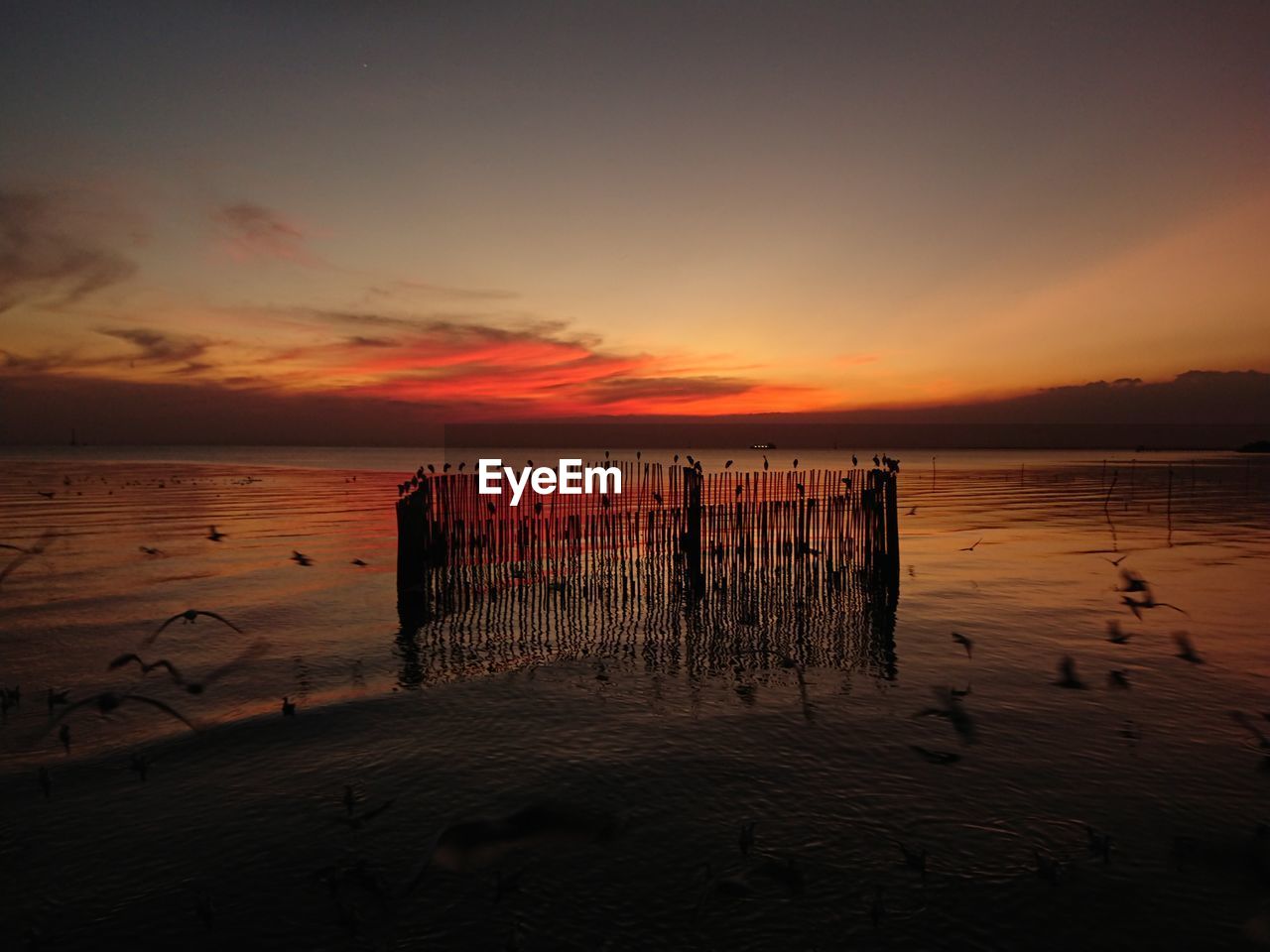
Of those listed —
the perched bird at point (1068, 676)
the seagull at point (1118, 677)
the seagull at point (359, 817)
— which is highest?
the seagull at point (359, 817)

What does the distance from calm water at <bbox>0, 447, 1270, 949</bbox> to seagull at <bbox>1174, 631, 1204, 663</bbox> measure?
16 cm

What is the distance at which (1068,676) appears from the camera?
8906mm

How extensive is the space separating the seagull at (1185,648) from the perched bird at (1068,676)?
5.12 feet

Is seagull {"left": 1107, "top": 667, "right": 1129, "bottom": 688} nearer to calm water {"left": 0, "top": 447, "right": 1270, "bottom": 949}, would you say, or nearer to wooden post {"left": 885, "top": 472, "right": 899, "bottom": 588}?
calm water {"left": 0, "top": 447, "right": 1270, "bottom": 949}

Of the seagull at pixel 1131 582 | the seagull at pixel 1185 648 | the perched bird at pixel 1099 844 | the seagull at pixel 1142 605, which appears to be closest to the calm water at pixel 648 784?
the perched bird at pixel 1099 844

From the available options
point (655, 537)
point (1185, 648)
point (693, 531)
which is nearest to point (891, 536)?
point (693, 531)

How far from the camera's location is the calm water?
15.0ft

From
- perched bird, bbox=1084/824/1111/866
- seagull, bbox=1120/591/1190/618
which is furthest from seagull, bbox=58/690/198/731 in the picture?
seagull, bbox=1120/591/1190/618

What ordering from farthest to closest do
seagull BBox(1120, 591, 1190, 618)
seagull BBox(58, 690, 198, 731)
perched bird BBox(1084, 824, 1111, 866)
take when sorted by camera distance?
seagull BBox(1120, 591, 1190, 618)
seagull BBox(58, 690, 198, 731)
perched bird BBox(1084, 824, 1111, 866)

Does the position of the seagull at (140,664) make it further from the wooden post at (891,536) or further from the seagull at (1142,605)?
the seagull at (1142,605)

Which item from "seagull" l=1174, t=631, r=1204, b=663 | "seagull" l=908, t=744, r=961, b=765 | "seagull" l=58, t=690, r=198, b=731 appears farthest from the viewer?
"seagull" l=1174, t=631, r=1204, b=663

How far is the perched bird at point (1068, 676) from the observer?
8617 mm

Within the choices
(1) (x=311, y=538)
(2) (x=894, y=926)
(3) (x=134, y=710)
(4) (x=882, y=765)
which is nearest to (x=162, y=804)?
(3) (x=134, y=710)

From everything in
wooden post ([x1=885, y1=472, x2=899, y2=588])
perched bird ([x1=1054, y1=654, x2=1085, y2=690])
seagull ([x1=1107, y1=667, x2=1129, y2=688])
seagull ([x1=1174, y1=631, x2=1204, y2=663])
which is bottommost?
seagull ([x1=1174, y1=631, x2=1204, y2=663])
